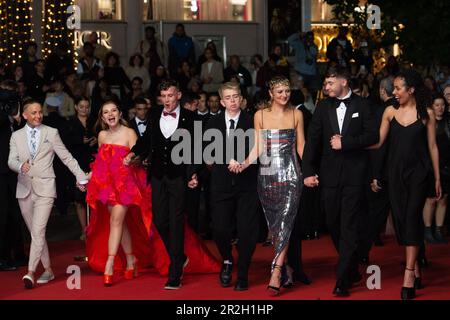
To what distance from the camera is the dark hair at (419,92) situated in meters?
10.4

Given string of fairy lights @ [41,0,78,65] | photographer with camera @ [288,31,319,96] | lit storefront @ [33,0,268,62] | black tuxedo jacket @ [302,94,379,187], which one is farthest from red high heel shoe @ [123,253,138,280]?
lit storefront @ [33,0,268,62]

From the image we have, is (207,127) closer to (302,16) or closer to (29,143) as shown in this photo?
(29,143)

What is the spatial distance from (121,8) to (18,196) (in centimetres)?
1446

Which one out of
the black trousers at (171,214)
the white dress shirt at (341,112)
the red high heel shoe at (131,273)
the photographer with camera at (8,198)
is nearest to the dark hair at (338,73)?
the white dress shirt at (341,112)

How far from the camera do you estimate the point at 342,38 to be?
22141 millimetres

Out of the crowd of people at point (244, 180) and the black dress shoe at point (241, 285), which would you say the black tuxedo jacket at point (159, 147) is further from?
the black dress shoe at point (241, 285)

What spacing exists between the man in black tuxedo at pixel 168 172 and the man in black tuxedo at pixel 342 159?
136 centimetres

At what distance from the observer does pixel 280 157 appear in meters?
10.8

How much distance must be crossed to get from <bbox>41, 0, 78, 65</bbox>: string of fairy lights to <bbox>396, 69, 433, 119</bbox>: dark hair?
13705 mm

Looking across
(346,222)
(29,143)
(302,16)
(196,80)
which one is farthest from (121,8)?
(346,222)

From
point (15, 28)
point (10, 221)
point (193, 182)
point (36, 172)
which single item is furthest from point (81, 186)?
point (15, 28)

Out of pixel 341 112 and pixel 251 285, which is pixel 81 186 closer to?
pixel 251 285

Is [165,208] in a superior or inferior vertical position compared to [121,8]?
inferior

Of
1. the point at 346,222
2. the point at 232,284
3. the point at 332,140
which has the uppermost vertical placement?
the point at 332,140
